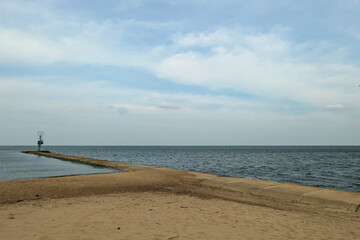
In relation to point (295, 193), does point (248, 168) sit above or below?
below

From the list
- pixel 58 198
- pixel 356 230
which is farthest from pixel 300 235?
pixel 58 198

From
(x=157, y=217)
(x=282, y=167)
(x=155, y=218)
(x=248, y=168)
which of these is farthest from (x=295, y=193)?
(x=282, y=167)

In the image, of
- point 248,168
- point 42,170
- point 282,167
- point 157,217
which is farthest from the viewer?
point 282,167

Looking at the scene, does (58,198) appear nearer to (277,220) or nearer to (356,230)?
(277,220)

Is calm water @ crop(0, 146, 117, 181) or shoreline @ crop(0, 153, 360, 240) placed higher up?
shoreline @ crop(0, 153, 360, 240)

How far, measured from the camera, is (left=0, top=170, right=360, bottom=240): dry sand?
6.84m

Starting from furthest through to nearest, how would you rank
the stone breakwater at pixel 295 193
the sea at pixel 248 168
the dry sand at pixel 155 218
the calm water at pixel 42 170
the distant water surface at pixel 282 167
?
the distant water surface at pixel 282 167, the sea at pixel 248 168, the calm water at pixel 42 170, the stone breakwater at pixel 295 193, the dry sand at pixel 155 218

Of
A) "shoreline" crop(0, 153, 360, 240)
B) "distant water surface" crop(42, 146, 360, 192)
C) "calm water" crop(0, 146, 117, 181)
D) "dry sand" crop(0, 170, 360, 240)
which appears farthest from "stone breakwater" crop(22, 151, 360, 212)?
"calm water" crop(0, 146, 117, 181)

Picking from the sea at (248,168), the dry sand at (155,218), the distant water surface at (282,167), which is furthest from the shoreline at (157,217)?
the distant water surface at (282,167)

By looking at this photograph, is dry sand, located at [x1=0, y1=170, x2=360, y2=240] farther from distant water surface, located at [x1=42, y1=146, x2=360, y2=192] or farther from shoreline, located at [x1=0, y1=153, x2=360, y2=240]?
distant water surface, located at [x1=42, y1=146, x2=360, y2=192]

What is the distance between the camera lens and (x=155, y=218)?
8219mm

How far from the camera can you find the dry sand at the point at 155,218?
684cm

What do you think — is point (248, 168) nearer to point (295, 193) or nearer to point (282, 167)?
point (282, 167)

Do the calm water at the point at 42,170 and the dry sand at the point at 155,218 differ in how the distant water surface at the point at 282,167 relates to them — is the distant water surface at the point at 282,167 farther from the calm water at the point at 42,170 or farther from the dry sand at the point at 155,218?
the dry sand at the point at 155,218
